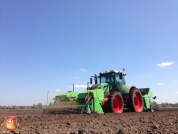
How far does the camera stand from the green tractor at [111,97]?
366 inches

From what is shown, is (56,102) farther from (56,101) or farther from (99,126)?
(99,126)

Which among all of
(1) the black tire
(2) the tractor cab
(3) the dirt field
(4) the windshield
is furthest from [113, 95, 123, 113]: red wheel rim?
(3) the dirt field

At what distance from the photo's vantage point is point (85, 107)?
916 cm

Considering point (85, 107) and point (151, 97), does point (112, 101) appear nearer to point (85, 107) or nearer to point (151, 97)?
point (85, 107)

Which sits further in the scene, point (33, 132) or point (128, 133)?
point (33, 132)

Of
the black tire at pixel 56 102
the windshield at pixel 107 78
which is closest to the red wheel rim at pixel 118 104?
the windshield at pixel 107 78

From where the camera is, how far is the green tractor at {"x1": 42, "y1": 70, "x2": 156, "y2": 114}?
9289mm

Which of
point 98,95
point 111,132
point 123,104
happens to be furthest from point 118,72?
point 111,132

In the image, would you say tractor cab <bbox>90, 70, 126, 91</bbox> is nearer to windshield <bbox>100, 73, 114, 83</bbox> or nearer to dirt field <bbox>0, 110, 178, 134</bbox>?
windshield <bbox>100, 73, 114, 83</bbox>

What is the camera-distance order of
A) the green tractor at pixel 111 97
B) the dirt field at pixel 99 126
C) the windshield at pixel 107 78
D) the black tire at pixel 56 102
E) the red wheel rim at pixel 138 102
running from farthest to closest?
the red wheel rim at pixel 138 102
the windshield at pixel 107 78
the black tire at pixel 56 102
the green tractor at pixel 111 97
the dirt field at pixel 99 126

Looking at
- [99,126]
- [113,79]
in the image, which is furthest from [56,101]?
[99,126]

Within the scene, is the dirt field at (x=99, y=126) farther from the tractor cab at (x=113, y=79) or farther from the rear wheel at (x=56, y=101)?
the tractor cab at (x=113, y=79)

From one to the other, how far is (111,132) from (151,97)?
10588mm

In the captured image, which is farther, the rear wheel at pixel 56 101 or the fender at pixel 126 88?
the fender at pixel 126 88
